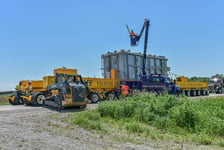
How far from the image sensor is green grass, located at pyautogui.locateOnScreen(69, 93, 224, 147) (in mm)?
7204

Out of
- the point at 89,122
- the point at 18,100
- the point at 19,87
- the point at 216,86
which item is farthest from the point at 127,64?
the point at 216,86

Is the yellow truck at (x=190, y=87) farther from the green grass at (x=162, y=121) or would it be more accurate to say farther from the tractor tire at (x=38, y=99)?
the green grass at (x=162, y=121)

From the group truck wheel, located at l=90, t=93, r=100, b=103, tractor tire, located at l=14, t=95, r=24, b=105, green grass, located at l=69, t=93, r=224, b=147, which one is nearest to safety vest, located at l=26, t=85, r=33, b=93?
tractor tire, located at l=14, t=95, r=24, b=105

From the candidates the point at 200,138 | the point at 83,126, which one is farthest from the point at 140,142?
the point at 83,126

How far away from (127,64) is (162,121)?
46.5 feet

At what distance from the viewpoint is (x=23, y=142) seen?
5402 mm

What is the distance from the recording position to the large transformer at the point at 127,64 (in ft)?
73.2

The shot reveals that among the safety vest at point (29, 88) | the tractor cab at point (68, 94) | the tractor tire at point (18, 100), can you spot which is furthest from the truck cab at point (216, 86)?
the tractor cab at point (68, 94)

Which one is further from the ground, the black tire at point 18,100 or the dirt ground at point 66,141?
the black tire at point 18,100

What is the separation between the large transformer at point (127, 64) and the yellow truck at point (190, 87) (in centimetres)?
477

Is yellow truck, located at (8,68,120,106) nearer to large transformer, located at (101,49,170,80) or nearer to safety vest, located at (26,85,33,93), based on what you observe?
safety vest, located at (26,85,33,93)

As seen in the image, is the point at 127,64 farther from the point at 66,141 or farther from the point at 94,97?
the point at 66,141

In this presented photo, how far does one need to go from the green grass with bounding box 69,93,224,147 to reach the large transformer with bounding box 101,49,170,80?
11.4m

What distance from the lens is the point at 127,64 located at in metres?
22.5
